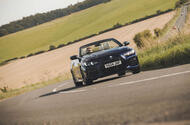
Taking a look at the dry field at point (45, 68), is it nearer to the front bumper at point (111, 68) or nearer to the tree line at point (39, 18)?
the front bumper at point (111, 68)

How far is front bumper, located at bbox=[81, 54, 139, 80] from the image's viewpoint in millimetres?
11047

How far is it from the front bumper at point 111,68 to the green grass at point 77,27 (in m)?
68.3

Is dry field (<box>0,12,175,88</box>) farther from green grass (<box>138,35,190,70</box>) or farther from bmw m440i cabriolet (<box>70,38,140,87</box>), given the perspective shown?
bmw m440i cabriolet (<box>70,38,140,87</box>)

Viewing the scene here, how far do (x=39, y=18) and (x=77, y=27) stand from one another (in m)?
38.5

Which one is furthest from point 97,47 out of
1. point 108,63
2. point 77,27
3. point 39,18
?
point 39,18

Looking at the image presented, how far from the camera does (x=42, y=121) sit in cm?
634

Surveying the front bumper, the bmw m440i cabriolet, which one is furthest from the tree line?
the front bumper

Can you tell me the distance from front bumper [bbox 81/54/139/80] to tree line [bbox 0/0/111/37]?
11247cm

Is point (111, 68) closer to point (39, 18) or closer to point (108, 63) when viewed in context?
point (108, 63)

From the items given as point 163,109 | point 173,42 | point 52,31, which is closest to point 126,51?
point 173,42

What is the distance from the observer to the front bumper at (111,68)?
11047mm

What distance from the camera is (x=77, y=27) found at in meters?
105

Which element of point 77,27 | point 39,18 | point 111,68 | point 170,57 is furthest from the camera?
point 39,18

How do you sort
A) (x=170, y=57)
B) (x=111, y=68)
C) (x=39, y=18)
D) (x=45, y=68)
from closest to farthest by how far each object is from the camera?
1. (x=111, y=68)
2. (x=170, y=57)
3. (x=45, y=68)
4. (x=39, y=18)
